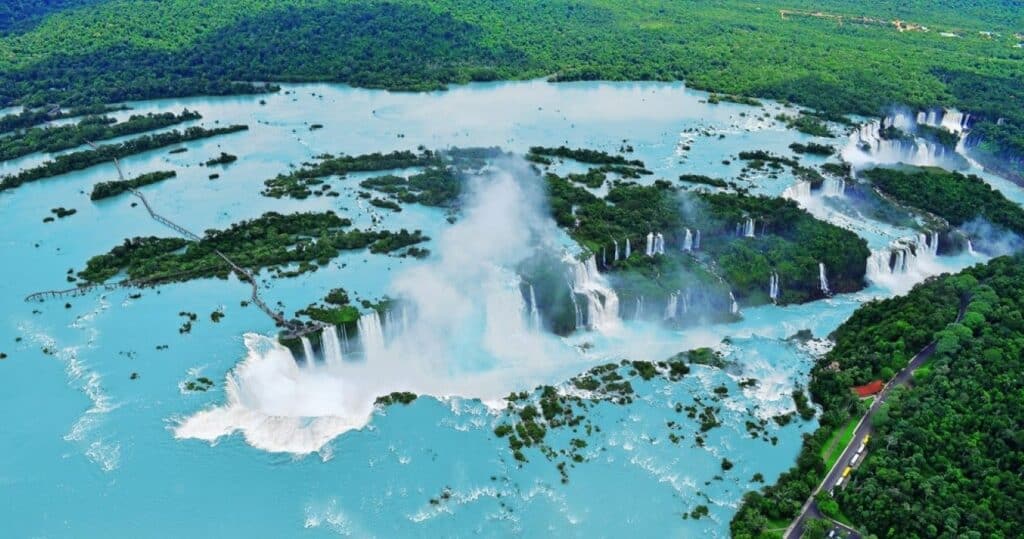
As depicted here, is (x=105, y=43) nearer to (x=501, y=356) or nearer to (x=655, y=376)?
(x=501, y=356)

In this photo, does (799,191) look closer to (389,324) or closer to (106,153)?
(389,324)

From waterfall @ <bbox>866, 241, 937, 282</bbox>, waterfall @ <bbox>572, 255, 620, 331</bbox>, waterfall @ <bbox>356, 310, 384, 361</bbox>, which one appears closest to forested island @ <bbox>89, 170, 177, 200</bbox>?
waterfall @ <bbox>356, 310, 384, 361</bbox>

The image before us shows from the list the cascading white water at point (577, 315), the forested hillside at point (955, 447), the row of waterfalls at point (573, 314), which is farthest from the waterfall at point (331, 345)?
the forested hillside at point (955, 447)

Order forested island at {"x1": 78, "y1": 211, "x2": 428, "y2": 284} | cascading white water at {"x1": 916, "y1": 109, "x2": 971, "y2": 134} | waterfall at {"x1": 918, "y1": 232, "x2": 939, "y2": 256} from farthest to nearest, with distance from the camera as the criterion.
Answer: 1. cascading white water at {"x1": 916, "y1": 109, "x2": 971, "y2": 134}
2. waterfall at {"x1": 918, "y1": 232, "x2": 939, "y2": 256}
3. forested island at {"x1": 78, "y1": 211, "x2": 428, "y2": 284}

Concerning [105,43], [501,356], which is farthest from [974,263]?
[105,43]

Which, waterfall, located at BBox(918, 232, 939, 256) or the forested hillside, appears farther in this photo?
waterfall, located at BBox(918, 232, 939, 256)

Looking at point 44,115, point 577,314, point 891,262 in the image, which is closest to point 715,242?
point 891,262

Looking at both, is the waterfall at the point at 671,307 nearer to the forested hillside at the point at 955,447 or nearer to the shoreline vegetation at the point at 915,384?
the shoreline vegetation at the point at 915,384

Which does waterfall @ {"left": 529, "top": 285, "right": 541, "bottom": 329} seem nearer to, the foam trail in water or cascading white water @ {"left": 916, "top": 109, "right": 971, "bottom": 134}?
the foam trail in water
